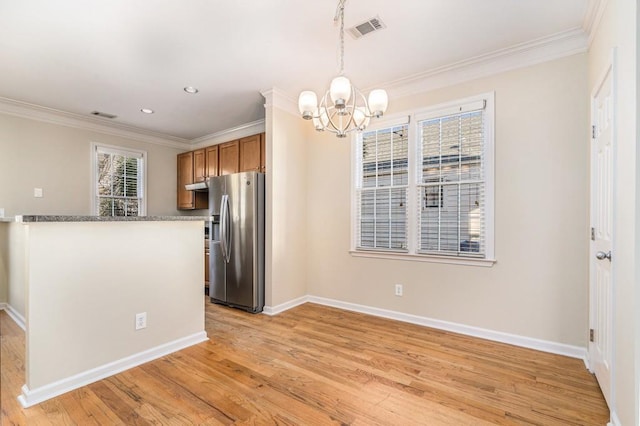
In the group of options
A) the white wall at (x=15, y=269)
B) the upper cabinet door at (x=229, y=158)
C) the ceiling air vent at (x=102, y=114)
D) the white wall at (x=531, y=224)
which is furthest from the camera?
the upper cabinet door at (x=229, y=158)

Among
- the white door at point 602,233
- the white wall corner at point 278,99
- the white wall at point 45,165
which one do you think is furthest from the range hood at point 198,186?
the white door at point 602,233

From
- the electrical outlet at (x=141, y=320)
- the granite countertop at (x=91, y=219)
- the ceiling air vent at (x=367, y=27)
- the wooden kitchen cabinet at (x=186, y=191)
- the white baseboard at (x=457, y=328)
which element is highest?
the ceiling air vent at (x=367, y=27)

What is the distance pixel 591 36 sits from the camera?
7.88ft

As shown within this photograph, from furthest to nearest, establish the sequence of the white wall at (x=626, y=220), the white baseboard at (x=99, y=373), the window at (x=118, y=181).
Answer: the window at (x=118, y=181) → the white baseboard at (x=99, y=373) → the white wall at (x=626, y=220)

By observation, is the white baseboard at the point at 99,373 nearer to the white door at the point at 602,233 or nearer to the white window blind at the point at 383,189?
the white window blind at the point at 383,189

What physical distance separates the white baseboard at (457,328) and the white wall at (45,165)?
3.49 m

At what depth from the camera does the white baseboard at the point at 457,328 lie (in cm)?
258

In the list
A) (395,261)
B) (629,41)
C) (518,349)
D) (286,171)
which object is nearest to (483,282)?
(518,349)

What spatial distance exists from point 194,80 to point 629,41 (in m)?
3.53

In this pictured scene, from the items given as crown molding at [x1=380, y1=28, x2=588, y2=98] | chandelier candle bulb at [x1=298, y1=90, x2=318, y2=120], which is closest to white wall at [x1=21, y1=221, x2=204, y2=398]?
chandelier candle bulb at [x1=298, y1=90, x2=318, y2=120]

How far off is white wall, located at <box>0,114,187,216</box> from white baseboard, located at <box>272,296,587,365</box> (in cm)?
349

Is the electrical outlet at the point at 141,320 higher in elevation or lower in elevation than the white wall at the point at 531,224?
lower

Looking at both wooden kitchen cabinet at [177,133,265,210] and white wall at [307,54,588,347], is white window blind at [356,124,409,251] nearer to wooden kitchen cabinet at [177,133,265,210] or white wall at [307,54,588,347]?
white wall at [307,54,588,347]

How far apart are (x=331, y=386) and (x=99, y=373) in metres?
1.67
